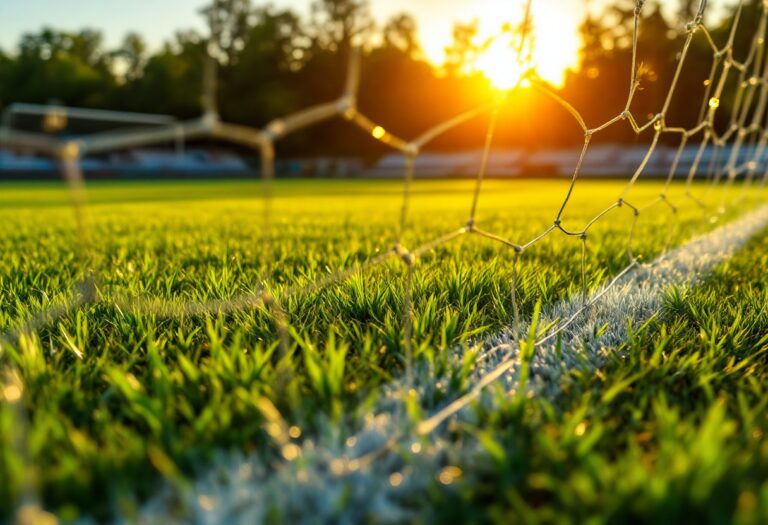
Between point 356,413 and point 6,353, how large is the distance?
525 millimetres

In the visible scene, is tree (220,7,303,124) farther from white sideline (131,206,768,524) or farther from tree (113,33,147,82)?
white sideline (131,206,768,524)

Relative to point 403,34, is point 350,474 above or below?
below

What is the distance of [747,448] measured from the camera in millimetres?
586

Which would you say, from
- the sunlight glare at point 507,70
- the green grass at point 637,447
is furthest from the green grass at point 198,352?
the sunlight glare at point 507,70

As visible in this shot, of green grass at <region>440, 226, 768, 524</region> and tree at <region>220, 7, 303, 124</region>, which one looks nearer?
green grass at <region>440, 226, 768, 524</region>

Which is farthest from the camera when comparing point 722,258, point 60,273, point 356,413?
point 722,258

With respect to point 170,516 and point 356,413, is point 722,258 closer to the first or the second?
point 356,413

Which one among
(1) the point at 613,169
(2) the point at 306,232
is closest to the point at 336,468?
(2) the point at 306,232

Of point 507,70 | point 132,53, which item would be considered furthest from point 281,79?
point 507,70

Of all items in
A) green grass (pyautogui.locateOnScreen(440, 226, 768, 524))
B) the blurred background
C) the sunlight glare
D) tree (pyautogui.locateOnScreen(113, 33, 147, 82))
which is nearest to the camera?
green grass (pyautogui.locateOnScreen(440, 226, 768, 524))

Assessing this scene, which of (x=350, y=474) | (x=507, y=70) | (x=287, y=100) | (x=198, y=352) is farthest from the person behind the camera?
(x=287, y=100)

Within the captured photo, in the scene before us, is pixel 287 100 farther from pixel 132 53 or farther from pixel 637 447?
pixel 637 447

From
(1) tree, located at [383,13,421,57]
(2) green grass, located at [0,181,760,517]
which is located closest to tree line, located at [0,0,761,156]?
(1) tree, located at [383,13,421,57]

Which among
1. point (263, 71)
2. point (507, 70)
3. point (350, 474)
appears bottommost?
point (350, 474)
